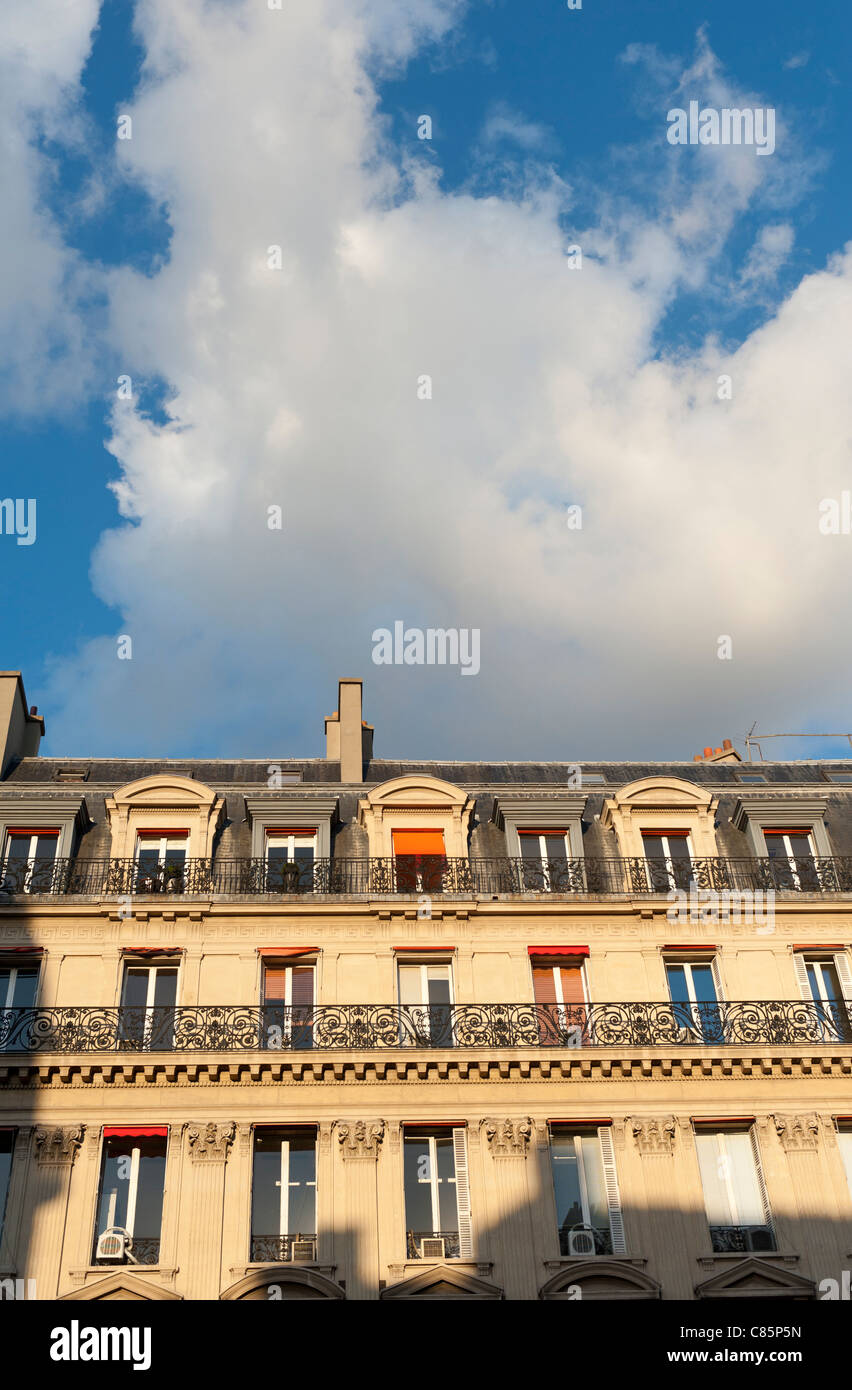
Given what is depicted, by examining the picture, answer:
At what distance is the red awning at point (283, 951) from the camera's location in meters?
21.8

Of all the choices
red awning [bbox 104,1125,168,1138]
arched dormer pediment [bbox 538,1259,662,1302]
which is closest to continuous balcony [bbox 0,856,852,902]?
red awning [bbox 104,1125,168,1138]

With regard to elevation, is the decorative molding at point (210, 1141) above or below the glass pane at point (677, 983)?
below

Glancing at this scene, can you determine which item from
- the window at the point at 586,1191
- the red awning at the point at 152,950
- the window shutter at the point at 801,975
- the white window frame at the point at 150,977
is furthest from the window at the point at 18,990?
the window shutter at the point at 801,975

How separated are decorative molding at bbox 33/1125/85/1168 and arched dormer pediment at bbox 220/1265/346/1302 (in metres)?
3.09

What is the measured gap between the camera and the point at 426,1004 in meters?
21.2

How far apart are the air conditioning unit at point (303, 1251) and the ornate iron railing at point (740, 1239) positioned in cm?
592

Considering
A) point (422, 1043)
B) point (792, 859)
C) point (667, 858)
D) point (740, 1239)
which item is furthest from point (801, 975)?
point (422, 1043)

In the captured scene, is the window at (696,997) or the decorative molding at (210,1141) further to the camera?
the window at (696,997)

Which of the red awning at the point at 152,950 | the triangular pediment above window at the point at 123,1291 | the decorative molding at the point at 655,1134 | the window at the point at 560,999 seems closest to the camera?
the triangular pediment above window at the point at 123,1291

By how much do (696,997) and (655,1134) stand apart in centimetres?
267

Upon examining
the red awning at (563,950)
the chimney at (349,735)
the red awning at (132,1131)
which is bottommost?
the red awning at (132,1131)

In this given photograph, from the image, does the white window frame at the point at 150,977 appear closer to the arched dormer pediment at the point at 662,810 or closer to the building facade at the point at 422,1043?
the building facade at the point at 422,1043

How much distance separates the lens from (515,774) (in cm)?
2705
